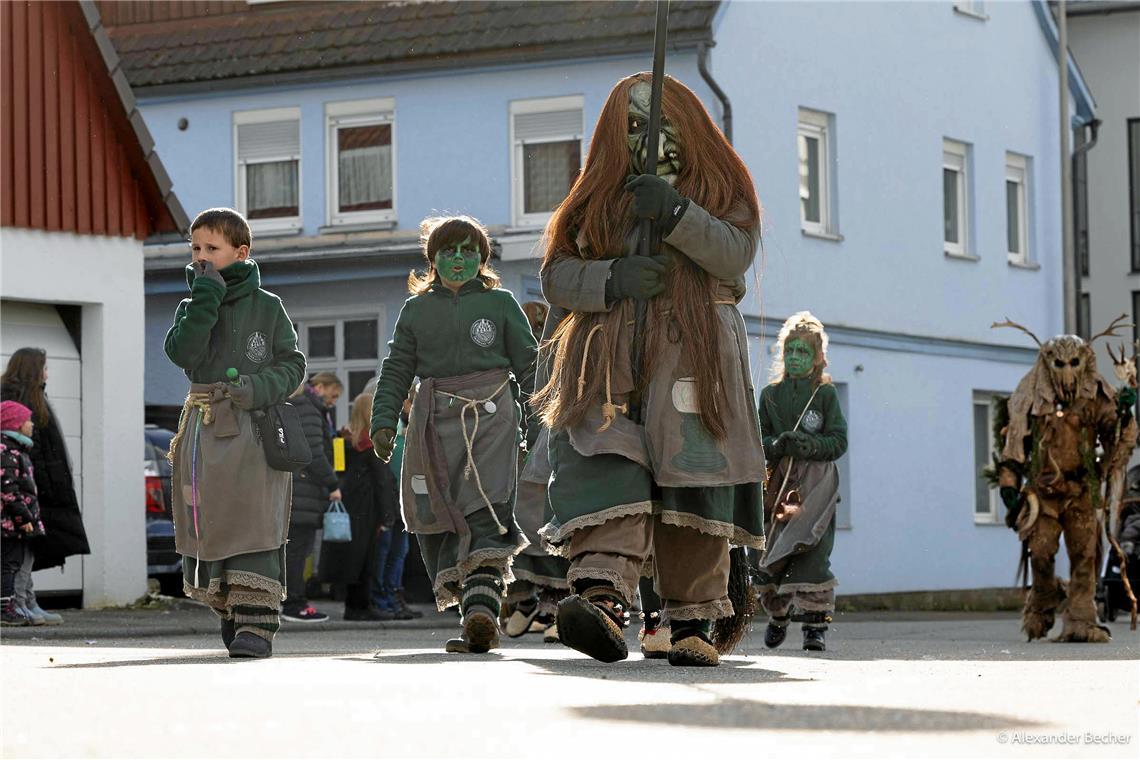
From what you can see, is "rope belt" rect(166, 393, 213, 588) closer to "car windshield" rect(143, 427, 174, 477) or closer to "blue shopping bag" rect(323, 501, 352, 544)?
"blue shopping bag" rect(323, 501, 352, 544)

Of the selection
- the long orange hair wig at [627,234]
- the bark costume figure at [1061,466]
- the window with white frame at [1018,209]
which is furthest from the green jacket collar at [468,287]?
the window with white frame at [1018,209]

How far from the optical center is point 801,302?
2786cm

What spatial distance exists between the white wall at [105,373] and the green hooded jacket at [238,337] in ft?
29.9

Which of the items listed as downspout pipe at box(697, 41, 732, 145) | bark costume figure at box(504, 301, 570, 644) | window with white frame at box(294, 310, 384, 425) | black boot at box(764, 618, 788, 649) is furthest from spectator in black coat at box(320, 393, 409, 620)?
window with white frame at box(294, 310, 384, 425)

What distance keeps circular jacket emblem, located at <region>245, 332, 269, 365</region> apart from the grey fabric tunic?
70.1 inches

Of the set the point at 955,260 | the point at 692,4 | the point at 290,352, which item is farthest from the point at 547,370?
the point at 955,260

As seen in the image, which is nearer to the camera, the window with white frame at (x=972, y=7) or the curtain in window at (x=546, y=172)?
the curtain in window at (x=546, y=172)

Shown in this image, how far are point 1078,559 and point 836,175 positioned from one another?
15361mm

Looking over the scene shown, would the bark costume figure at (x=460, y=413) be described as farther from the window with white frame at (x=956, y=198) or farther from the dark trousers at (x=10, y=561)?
the window with white frame at (x=956, y=198)

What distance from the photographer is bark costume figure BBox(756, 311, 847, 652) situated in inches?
488

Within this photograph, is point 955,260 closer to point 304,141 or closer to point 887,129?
point 887,129

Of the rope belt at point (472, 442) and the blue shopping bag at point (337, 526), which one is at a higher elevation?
the rope belt at point (472, 442)

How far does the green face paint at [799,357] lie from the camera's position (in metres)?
12.8

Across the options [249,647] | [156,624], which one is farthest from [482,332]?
[156,624]
